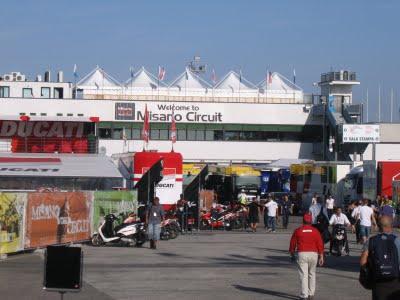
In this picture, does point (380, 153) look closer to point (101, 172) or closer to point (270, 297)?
point (101, 172)

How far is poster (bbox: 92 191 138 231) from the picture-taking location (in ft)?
97.8

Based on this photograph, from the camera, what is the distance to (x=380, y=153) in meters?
82.1

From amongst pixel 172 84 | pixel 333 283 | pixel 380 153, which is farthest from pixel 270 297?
pixel 172 84

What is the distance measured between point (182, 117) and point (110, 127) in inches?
285

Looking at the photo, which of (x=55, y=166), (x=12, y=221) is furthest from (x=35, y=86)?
(x=12, y=221)

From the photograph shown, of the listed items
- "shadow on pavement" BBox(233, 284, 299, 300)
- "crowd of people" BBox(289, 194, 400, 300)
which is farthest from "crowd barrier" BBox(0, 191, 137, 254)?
"shadow on pavement" BBox(233, 284, 299, 300)

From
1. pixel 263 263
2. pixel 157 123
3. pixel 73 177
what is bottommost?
pixel 263 263

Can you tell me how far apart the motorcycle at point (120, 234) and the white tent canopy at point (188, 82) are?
71.8 metres

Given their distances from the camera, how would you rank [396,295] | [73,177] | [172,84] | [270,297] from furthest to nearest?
[172,84], [73,177], [270,297], [396,295]

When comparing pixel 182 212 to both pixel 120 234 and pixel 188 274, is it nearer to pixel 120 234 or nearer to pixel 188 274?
pixel 120 234

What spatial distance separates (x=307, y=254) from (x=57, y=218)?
39.1ft

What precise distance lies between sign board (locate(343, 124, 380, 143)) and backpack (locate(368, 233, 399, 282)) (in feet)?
220

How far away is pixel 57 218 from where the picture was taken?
84.8 feet

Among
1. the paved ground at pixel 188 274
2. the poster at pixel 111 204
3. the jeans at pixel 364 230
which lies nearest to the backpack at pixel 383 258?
the paved ground at pixel 188 274
